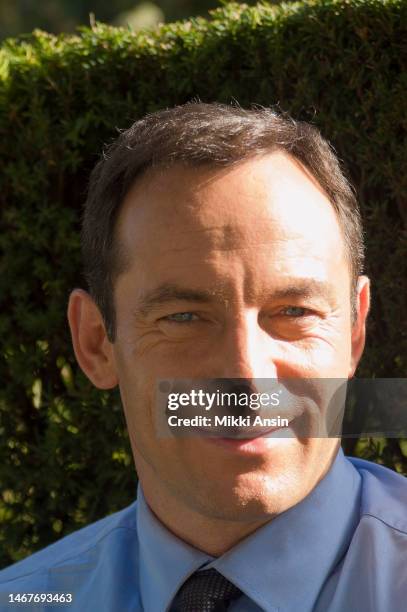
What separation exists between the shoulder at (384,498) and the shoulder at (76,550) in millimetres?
619

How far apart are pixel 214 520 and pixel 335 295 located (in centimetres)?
54

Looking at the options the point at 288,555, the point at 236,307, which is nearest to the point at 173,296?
the point at 236,307

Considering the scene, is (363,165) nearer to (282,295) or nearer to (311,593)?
(282,295)

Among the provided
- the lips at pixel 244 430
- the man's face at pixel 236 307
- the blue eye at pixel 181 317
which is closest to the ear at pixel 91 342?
the man's face at pixel 236 307

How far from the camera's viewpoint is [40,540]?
3445 millimetres

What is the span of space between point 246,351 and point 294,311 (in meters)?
0.15

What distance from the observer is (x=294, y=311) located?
1.90 m

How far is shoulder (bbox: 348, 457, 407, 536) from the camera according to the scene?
1997 millimetres

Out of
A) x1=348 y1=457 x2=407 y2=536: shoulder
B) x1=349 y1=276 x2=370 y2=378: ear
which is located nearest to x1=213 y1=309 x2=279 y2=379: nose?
x1=349 y1=276 x2=370 y2=378: ear

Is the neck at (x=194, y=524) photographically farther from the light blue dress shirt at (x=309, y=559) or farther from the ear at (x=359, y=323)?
the ear at (x=359, y=323)

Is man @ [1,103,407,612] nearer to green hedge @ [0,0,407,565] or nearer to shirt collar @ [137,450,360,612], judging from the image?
shirt collar @ [137,450,360,612]

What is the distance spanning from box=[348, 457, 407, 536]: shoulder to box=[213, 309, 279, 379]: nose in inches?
17.0

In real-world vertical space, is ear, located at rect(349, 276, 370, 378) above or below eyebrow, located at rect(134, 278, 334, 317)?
below

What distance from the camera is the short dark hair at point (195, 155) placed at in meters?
2.02
